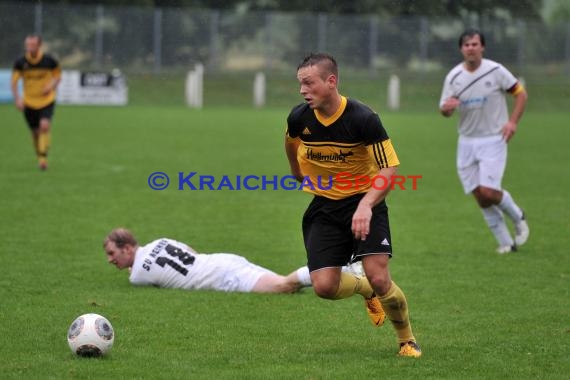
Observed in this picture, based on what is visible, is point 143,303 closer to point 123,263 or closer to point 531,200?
point 123,263

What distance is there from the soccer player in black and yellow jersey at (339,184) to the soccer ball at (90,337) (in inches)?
52.9

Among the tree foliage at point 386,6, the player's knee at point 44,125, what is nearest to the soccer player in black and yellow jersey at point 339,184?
the player's knee at point 44,125

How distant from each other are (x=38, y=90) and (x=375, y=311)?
12.6m

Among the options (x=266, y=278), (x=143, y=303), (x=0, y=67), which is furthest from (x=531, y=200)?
(x=0, y=67)

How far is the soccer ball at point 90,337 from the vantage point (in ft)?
20.5

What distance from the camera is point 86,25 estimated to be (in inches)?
1603

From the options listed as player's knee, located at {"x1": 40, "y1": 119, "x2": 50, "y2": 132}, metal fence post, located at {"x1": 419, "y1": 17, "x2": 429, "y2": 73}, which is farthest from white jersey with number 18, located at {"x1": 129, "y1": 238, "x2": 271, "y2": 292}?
→ metal fence post, located at {"x1": 419, "y1": 17, "x2": 429, "y2": 73}

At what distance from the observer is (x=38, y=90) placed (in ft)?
59.8

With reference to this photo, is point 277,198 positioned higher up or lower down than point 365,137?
lower down

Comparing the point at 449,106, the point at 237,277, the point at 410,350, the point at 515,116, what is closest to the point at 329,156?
the point at 410,350

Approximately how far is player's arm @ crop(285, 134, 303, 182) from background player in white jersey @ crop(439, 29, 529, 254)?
4.01 metres

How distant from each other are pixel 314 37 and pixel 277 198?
90.9 ft

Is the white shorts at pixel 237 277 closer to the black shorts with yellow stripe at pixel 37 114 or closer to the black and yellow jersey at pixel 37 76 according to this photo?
the black shorts with yellow stripe at pixel 37 114

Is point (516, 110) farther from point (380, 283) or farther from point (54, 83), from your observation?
point (54, 83)
